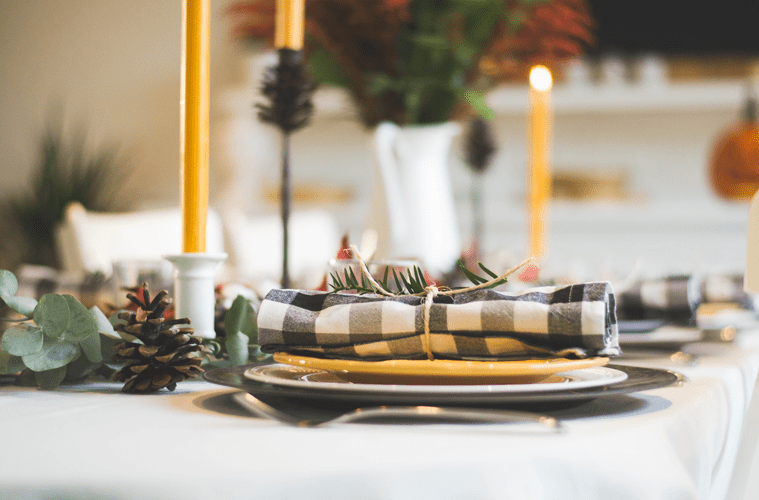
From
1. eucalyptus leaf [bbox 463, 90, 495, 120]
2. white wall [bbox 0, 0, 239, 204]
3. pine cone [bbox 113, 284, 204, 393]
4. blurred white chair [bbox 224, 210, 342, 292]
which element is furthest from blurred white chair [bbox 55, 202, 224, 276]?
white wall [bbox 0, 0, 239, 204]

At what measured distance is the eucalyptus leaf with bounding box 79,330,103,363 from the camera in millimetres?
409

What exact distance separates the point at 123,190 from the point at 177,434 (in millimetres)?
3785

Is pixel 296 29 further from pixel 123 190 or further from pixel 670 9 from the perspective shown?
pixel 123 190

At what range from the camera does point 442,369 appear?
1.03 ft

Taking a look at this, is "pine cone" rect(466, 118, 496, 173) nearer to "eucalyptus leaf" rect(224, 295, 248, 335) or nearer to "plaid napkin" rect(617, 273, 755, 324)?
"plaid napkin" rect(617, 273, 755, 324)

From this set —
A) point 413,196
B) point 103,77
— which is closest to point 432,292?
point 413,196

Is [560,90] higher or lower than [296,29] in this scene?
higher

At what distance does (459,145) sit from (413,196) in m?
2.56

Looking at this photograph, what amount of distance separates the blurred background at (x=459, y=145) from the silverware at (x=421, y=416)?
2846mm

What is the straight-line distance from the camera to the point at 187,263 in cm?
47

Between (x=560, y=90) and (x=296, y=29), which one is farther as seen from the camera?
(x=560, y=90)

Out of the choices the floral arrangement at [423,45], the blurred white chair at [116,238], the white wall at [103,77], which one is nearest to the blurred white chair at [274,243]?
the blurred white chair at [116,238]

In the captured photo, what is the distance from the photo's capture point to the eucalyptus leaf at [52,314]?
391 millimetres

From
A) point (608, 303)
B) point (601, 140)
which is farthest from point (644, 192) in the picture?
point (608, 303)
